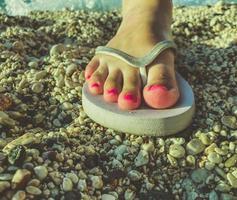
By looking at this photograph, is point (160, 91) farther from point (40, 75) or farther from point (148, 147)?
point (40, 75)

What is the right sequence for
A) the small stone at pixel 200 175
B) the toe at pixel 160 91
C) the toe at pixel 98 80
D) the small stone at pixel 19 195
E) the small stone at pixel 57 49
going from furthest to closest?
the small stone at pixel 57 49 → the toe at pixel 98 80 → the toe at pixel 160 91 → the small stone at pixel 200 175 → the small stone at pixel 19 195

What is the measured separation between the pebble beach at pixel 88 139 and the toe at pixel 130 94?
96 mm

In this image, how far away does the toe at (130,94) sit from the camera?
1.84 meters

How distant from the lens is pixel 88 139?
181 cm

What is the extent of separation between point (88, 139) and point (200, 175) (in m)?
0.37

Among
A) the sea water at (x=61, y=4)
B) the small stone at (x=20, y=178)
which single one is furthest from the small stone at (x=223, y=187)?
the sea water at (x=61, y=4)

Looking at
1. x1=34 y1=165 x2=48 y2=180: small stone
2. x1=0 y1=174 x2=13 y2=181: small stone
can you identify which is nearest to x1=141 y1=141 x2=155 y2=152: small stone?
x1=34 y1=165 x2=48 y2=180: small stone

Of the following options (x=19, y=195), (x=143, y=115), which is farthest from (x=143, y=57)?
(x=19, y=195)

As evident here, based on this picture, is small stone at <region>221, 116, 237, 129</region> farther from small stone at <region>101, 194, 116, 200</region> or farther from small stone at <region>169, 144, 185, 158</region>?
small stone at <region>101, 194, 116, 200</region>

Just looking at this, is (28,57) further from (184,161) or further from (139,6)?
(184,161)

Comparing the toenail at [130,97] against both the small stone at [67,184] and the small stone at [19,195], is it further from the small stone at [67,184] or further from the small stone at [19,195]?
the small stone at [19,195]

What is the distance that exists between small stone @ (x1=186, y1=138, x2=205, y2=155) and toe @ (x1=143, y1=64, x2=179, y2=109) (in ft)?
0.48

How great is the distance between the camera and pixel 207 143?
1.81 meters

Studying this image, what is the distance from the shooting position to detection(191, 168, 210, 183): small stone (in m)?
1.71
